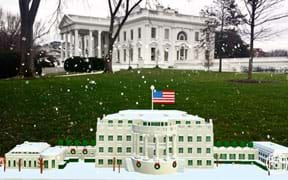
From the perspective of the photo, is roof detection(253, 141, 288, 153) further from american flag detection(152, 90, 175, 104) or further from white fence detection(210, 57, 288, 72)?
white fence detection(210, 57, 288, 72)

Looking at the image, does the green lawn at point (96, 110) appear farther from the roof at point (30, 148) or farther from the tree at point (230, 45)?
the tree at point (230, 45)

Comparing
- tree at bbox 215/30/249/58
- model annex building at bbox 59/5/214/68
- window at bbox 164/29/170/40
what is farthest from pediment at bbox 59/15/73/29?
window at bbox 164/29/170/40

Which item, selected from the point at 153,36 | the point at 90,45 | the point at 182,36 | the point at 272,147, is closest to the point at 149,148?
the point at 272,147

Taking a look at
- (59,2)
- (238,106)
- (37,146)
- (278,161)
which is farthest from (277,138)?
(59,2)

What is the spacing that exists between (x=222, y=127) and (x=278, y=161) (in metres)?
3.84

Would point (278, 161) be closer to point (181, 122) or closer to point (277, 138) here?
point (181, 122)

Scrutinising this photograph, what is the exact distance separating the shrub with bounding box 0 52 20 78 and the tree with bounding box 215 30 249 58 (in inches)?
520

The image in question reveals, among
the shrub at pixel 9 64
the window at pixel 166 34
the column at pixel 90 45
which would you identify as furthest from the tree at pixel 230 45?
the column at pixel 90 45

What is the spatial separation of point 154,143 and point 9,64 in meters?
17.8

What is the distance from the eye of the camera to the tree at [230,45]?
92.5ft

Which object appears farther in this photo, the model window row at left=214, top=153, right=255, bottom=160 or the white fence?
the white fence

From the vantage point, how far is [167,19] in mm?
55781

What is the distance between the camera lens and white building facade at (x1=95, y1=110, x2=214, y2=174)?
2447mm

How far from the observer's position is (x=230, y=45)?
4022cm
